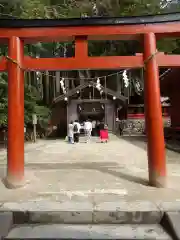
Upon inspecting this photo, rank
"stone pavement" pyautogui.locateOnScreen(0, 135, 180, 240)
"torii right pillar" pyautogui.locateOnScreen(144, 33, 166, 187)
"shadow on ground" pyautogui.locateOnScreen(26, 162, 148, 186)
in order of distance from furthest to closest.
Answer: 1. "shadow on ground" pyautogui.locateOnScreen(26, 162, 148, 186)
2. "torii right pillar" pyautogui.locateOnScreen(144, 33, 166, 187)
3. "stone pavement" pyautogui.locateOnScreen(0, 135, 180, 240)

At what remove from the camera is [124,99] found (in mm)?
24391

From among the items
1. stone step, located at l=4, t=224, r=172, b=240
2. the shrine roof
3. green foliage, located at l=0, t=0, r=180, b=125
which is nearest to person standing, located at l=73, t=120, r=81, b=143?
green foliage, located at l=0, t=0, r=180, b=125

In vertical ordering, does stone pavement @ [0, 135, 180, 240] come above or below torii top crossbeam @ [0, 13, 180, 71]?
below

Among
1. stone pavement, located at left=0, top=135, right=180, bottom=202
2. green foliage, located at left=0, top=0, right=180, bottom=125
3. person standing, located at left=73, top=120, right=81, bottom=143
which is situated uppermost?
green foliage, located at left=0, top=0, right=180, bottom=125

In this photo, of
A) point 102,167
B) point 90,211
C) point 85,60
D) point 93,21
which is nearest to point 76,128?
point 102,167

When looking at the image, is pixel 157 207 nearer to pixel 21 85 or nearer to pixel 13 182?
pixel 13 182

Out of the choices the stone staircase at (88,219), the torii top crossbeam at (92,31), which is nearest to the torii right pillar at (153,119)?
the torii top crossbeam at (92,31)

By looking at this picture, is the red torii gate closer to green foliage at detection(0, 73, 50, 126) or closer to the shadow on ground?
the shadow on ground

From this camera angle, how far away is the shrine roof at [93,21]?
19.7 feet

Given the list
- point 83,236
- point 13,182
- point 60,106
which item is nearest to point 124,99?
point 60,106

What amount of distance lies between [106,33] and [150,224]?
4.10 m

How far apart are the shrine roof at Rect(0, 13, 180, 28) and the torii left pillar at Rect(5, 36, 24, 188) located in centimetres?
36

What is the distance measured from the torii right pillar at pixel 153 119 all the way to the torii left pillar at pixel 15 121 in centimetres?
282

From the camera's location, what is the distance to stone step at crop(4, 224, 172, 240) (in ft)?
12.3
